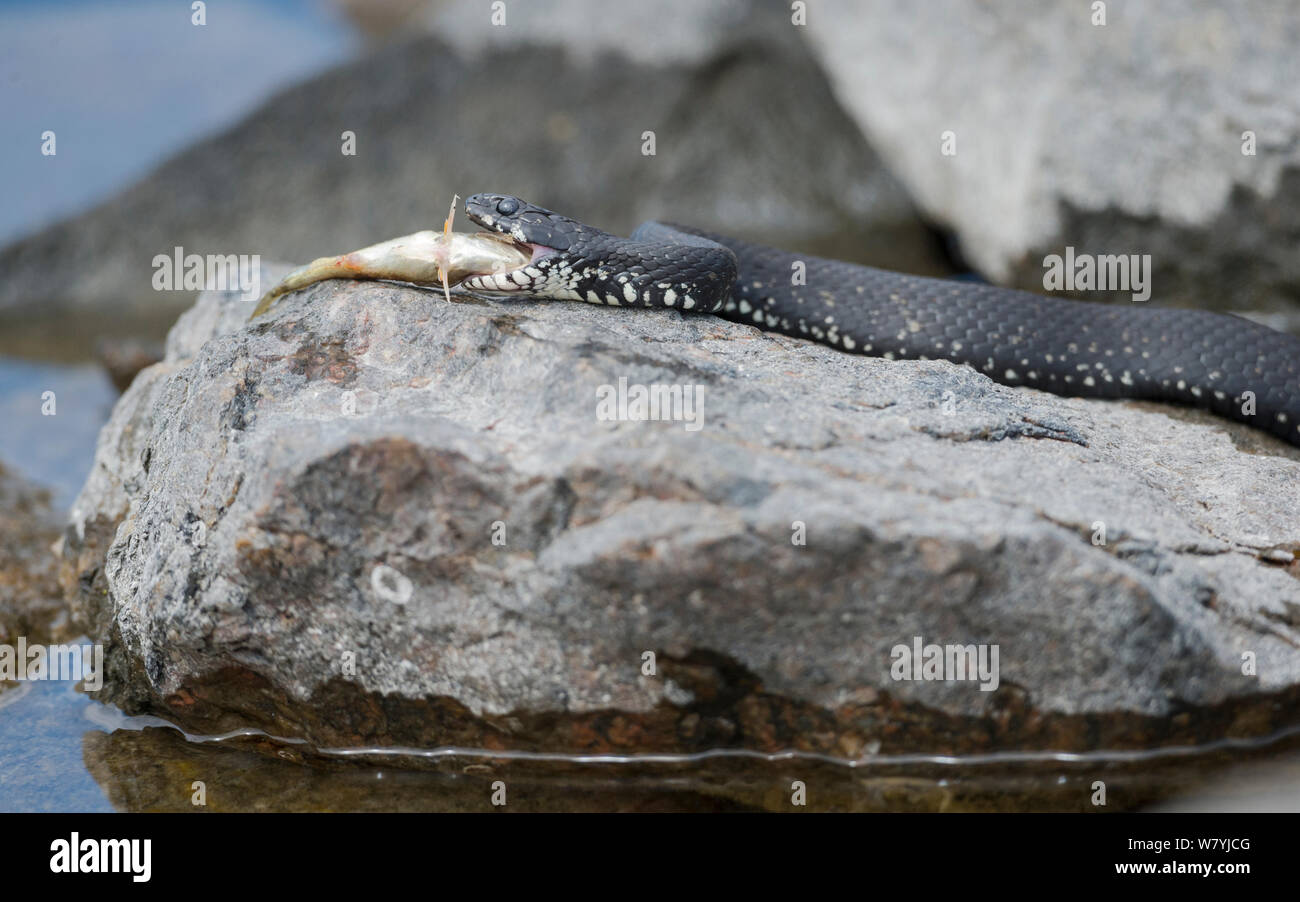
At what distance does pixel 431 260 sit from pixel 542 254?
0.54 meters

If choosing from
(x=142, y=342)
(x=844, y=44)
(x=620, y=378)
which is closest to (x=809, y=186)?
(x=844, y=44)

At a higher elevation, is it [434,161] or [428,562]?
[434,161]

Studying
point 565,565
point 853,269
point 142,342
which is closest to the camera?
point 565,565

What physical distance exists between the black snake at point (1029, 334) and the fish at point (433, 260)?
1.07 m

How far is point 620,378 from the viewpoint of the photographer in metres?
4.60

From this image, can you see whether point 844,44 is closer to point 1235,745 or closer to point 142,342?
point 142,342

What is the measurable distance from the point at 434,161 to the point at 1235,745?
11180 mm

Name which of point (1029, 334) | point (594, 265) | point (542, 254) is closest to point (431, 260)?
point (542, 254)

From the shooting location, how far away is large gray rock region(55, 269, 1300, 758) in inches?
165

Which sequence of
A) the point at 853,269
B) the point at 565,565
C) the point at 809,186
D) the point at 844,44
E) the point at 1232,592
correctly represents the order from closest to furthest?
the point at 565,565
the point at 1232,592
the point at 853,269
the point at 844,44
the point at 809,186

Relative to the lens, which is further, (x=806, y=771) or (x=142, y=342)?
(x=142, y=342)

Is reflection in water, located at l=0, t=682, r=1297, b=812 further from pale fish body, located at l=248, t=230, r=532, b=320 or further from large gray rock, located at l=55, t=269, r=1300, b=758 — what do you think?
pale fish body, located at l=248, t=230, r=532, b=320

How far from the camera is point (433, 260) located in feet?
17.7
